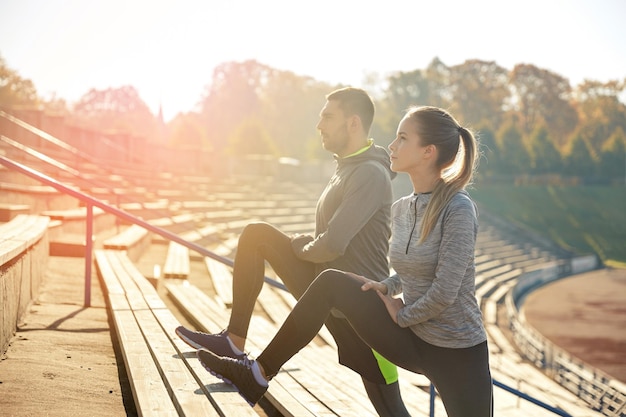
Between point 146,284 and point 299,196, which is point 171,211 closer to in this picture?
point 146,284

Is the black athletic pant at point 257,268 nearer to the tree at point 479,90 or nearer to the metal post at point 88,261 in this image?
the metal post at point 88,261

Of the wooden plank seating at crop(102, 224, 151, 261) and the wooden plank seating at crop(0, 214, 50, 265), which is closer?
the wooden plank seating at crop(0, 214, 50, 265)

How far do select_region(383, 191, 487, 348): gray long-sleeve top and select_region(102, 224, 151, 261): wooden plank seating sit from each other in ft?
15.2

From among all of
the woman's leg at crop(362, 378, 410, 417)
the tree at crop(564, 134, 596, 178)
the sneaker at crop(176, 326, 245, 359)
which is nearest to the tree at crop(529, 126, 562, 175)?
the tree at crop(564, 134, 596, 178)

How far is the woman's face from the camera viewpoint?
8.38 feet

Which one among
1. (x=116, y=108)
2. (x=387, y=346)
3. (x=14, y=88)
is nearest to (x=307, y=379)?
(x=387, y=346)

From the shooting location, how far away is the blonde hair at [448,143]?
247cm

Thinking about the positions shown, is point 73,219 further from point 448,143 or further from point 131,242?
point 448,143

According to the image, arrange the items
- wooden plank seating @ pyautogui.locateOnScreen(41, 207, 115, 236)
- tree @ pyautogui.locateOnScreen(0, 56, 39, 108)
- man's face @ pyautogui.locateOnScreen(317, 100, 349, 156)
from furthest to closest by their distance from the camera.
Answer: tree @ pyautogui.locateOnScreen(0, 56, 39, 108)
wooden plank seating @ pyautogui.locateOnScreen(41, 207, 115, 236)
man's face @ pyautogui.locateOnScreen(317, 100, 349, 156)

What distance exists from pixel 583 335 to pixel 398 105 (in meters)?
44.6

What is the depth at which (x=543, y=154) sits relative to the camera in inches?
2044

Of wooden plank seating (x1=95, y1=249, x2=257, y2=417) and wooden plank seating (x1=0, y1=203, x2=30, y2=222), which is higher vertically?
wooden plank seating (x1=0, y1=203, x2=30, y2=222)

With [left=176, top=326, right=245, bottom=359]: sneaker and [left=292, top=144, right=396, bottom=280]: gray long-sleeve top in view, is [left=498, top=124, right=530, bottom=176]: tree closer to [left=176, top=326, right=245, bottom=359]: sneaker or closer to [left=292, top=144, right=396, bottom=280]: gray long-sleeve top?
[left=292, top=144, right=396, bottom=280]: gray long-sleeve top

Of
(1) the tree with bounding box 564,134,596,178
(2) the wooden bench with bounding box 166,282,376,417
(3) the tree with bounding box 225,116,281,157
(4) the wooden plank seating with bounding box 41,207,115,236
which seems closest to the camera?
(2) the wooden bench with bounding box 166,282,376,417
